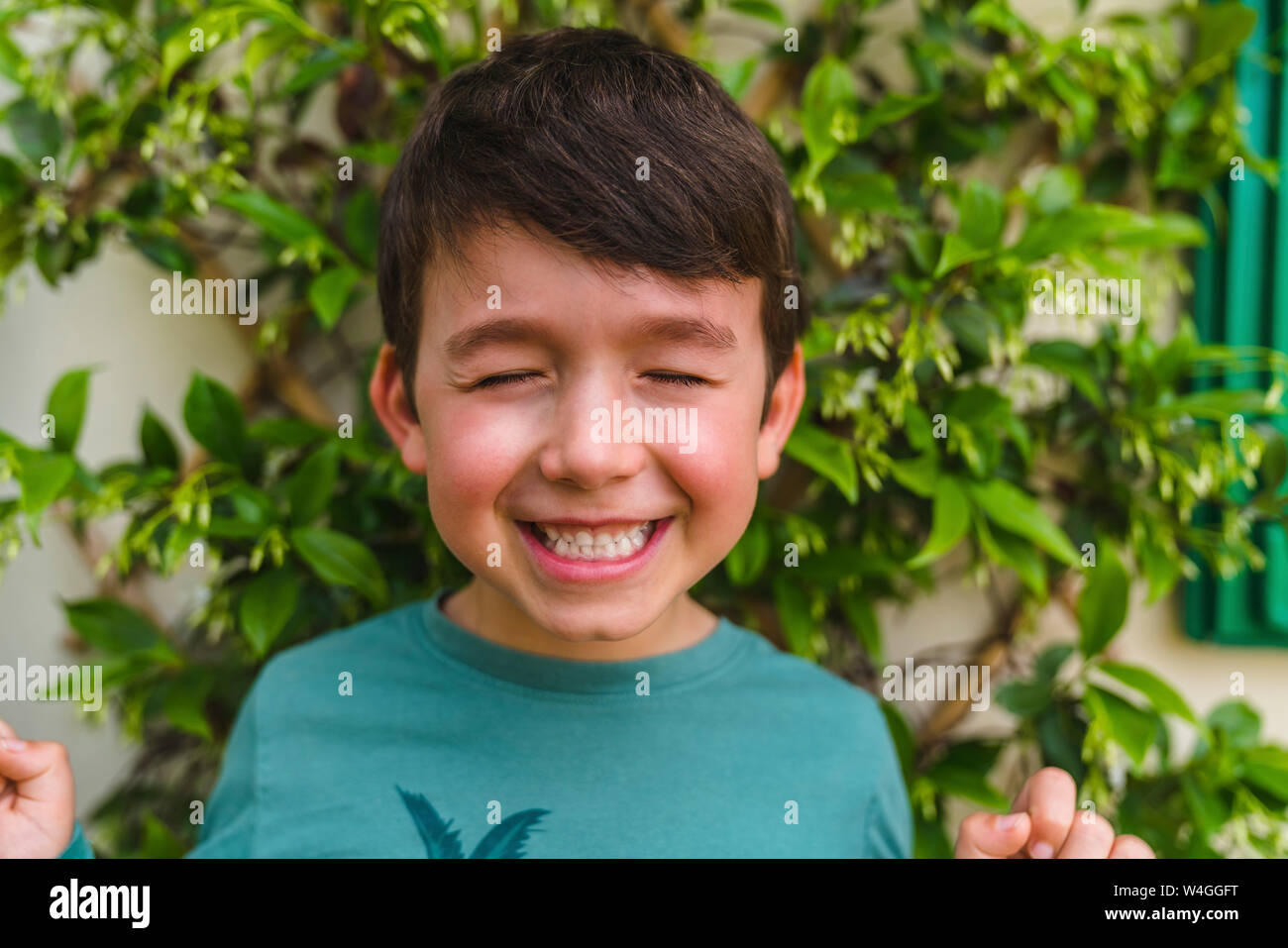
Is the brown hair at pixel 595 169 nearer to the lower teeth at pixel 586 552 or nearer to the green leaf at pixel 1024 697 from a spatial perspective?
the lower teeth at pixel 586 552

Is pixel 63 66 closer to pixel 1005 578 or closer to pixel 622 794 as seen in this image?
pixel 622 794

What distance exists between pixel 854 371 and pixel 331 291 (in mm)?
487

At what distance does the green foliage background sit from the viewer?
0.81m

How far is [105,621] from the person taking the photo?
0.88 meters

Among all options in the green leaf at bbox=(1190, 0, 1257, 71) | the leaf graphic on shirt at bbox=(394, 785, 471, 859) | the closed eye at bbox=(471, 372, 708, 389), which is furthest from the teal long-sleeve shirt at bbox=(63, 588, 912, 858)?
the green leaf at bbox=(1190, 0, 1257, 71)

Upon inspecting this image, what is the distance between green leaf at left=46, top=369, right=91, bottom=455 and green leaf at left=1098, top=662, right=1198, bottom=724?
0.96 m

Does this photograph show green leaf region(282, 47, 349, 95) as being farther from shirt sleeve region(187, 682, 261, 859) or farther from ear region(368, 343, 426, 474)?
shirt sleeve region(187, 682, 261, 859)

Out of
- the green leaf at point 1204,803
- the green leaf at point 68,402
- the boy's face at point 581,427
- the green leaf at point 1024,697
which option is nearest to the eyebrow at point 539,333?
the boy's face at point 581,427

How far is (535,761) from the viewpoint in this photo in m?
0.63

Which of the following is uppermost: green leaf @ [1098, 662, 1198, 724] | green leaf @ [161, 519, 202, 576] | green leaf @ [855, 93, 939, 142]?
green leaf @ [855, 93, 939, 142]

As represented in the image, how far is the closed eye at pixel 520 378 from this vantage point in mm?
547
